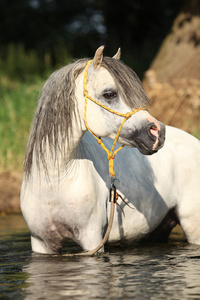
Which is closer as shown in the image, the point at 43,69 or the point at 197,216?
the point at 197,216

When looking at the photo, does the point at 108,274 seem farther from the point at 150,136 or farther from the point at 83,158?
the point at 150,136

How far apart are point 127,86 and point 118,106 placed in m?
0.17

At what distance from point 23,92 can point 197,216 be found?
7.87m

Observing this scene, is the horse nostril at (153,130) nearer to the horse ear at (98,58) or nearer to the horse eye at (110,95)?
the horse eye at (110,95)

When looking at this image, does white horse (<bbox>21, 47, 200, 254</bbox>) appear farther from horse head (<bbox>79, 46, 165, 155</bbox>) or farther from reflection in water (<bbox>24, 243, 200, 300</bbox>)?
reflection in water (<bbox>24, 243, 200, 300</bbox>)

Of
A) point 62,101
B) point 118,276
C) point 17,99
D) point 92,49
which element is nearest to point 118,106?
point 62,101

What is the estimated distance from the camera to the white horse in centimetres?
508

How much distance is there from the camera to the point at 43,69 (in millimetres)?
16516

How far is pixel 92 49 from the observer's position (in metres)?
18.3

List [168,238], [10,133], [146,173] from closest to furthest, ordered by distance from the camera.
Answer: [146,173]
[168,238]
[10,133]

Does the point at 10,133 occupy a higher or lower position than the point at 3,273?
higher

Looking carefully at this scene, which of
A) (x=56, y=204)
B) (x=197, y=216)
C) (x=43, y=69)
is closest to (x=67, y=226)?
(x=56, y=204)

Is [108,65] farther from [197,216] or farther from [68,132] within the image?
A: [197,216]

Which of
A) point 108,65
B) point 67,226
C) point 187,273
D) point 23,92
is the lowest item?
point 187,273
